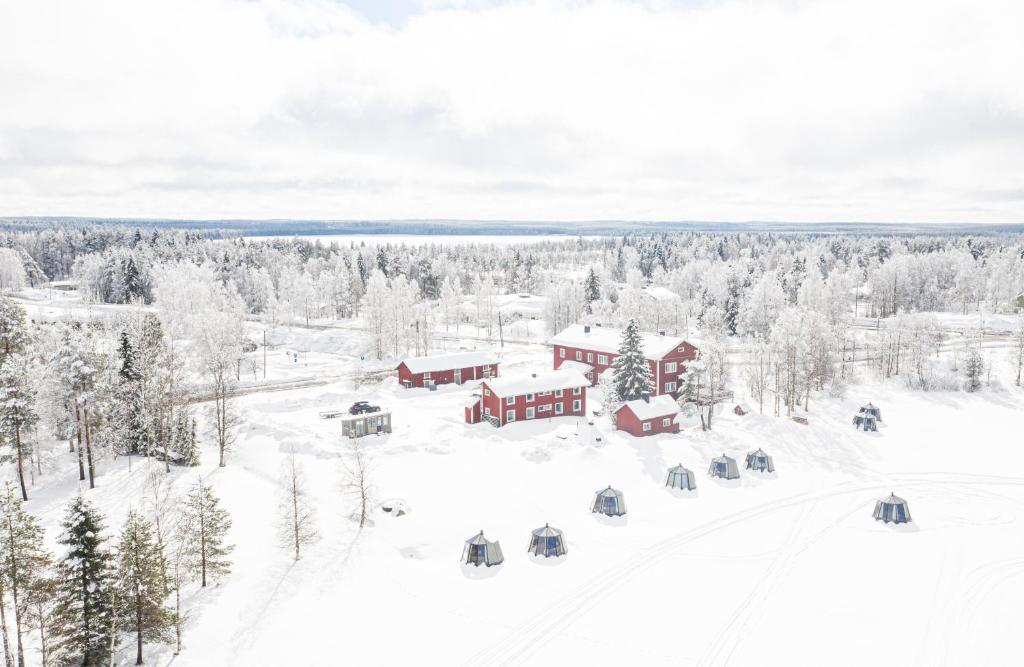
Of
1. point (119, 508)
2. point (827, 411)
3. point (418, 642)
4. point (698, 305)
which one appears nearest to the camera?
point (418, 642)

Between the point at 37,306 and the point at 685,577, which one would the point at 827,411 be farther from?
the point at 37,306

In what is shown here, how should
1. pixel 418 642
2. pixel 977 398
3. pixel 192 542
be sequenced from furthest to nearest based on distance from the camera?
1. pixel 977 398
2. pixel 192 542
3. pixel 418 642

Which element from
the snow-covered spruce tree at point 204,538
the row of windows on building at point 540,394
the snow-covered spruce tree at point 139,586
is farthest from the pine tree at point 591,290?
the snow-covered spruce tree at point 139,586

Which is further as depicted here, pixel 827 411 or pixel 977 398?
pixel 977 398

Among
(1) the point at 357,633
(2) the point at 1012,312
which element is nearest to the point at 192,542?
(1) the point at 357,633

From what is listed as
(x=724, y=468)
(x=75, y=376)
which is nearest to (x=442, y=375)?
(x=724, y=468)

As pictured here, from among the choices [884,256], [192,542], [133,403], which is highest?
[884,256]

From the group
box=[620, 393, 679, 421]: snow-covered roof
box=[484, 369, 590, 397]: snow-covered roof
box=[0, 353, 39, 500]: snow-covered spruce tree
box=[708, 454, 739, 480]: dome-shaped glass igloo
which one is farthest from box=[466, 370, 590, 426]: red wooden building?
box=[0, 353, 39, 500]: snow-covered spruce tree
